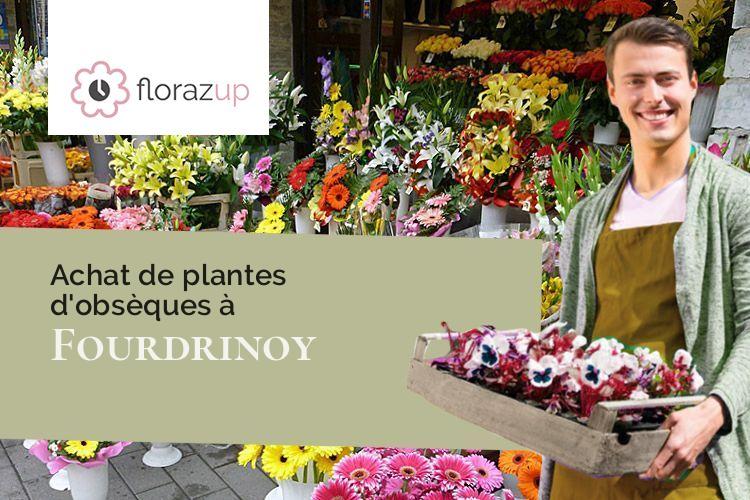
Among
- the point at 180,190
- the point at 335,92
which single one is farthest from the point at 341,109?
the point at 180,190

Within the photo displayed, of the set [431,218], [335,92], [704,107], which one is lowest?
[431,218]

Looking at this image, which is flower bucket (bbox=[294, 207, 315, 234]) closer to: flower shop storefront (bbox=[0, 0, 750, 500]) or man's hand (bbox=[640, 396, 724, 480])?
flower shop storefront (bbox=[0, 0, 750, 500])

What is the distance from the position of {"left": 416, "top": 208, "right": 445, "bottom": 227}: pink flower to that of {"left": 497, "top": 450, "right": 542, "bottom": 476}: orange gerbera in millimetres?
726

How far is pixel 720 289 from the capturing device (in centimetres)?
80

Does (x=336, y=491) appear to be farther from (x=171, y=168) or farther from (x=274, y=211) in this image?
(x=171, y=168)

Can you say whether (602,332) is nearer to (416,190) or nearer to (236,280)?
(236,280)

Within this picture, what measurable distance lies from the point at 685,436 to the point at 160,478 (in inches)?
91.0

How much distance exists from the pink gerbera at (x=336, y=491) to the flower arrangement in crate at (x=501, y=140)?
847mm

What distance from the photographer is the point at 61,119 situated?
1418mm

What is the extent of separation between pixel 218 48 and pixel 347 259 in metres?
0.48

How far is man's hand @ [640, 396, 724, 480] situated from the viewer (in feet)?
2.45

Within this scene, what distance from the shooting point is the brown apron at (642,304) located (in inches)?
32.8

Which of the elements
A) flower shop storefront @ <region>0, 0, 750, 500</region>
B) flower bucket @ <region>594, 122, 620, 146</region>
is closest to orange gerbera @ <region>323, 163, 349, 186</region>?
flower shop storefront @ <region>0, 0, 750, 500</region>

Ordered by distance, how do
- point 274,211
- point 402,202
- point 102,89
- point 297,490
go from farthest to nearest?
point 274,211 → point 402,202 → point 297,490 → point 102,89
